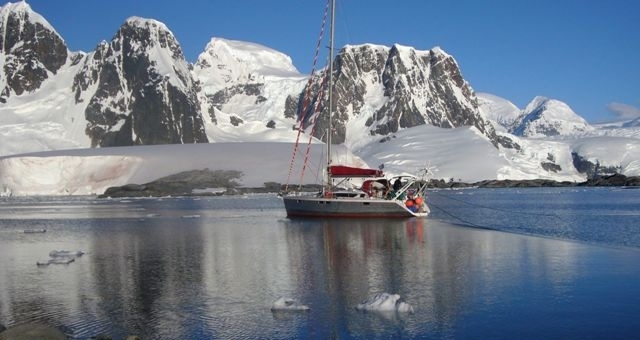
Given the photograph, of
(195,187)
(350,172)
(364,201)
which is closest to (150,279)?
(364,201)

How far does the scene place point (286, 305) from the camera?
17172mm

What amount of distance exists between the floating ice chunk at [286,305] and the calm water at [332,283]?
22cm

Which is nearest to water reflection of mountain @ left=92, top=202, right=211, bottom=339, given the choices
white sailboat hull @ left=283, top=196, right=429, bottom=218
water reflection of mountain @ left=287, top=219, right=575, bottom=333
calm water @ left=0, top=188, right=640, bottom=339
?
calm water @ left=0, top=188, right=640, bottom=339

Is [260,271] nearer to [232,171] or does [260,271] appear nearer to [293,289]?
[293,289]

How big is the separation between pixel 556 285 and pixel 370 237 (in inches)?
608

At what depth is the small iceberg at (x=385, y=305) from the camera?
1656 cm

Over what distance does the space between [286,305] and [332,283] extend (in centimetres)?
359

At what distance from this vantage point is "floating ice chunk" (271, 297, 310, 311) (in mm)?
16953

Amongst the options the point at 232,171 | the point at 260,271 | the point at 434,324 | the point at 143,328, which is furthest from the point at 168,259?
the point at 232,171

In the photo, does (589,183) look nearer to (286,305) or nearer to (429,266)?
(429,266)

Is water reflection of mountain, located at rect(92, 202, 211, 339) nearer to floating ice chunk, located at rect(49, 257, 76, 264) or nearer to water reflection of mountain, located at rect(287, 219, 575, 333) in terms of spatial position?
floating ice chunk, located at rect(49, 257, 76, 264)

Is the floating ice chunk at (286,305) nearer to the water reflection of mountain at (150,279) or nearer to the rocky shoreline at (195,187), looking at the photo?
the water reflection of mountain at (150,279)

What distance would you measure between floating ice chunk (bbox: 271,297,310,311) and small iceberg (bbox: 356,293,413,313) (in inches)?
55.1

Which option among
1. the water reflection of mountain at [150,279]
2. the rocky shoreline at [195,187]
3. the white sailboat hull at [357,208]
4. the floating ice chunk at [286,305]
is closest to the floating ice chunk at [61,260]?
the water reflection of mountain at [150,279]
